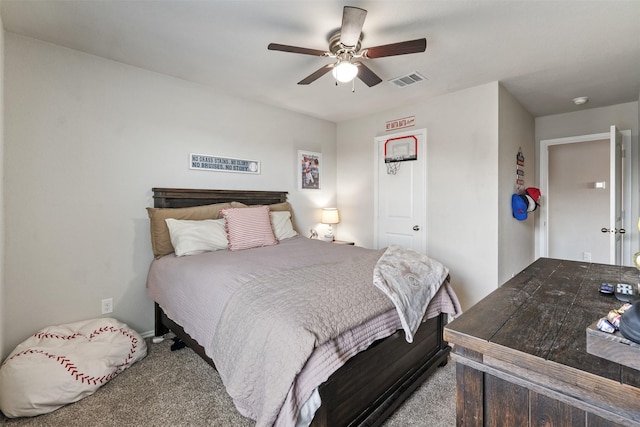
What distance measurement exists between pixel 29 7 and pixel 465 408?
3116 mm

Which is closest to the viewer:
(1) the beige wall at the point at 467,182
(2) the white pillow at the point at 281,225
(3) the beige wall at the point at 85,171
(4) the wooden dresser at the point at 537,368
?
(4) the wooden dresser at the point at 537,368

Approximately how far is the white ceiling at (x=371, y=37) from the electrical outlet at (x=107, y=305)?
207 centimetres

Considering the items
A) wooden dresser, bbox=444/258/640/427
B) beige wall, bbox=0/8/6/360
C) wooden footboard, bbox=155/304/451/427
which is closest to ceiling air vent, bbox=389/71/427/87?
wooden footboard, bbox=155/304/451/427

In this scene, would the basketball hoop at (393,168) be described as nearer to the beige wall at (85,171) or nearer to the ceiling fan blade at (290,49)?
the ceiling fan blade at (290,49)

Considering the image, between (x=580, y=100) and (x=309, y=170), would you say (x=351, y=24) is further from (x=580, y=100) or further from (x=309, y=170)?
(x=580, y=100)

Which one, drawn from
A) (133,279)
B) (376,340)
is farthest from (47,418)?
(376,340)

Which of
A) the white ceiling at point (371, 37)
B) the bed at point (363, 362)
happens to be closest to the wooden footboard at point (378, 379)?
the bed at point (363, 362)

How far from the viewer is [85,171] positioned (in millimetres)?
2355

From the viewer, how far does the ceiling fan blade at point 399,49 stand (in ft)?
5.88

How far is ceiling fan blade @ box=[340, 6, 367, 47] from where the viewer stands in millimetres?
1568

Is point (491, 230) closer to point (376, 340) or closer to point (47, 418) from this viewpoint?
point (376, 340)

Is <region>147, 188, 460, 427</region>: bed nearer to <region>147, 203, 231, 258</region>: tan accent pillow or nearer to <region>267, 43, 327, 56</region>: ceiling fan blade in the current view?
<region>147, 203, 231, 258</region>: tan accent pillow

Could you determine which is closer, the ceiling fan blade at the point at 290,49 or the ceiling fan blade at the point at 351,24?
the ceiling fan blade at the point at 351,24

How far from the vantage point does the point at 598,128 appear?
147 inches
